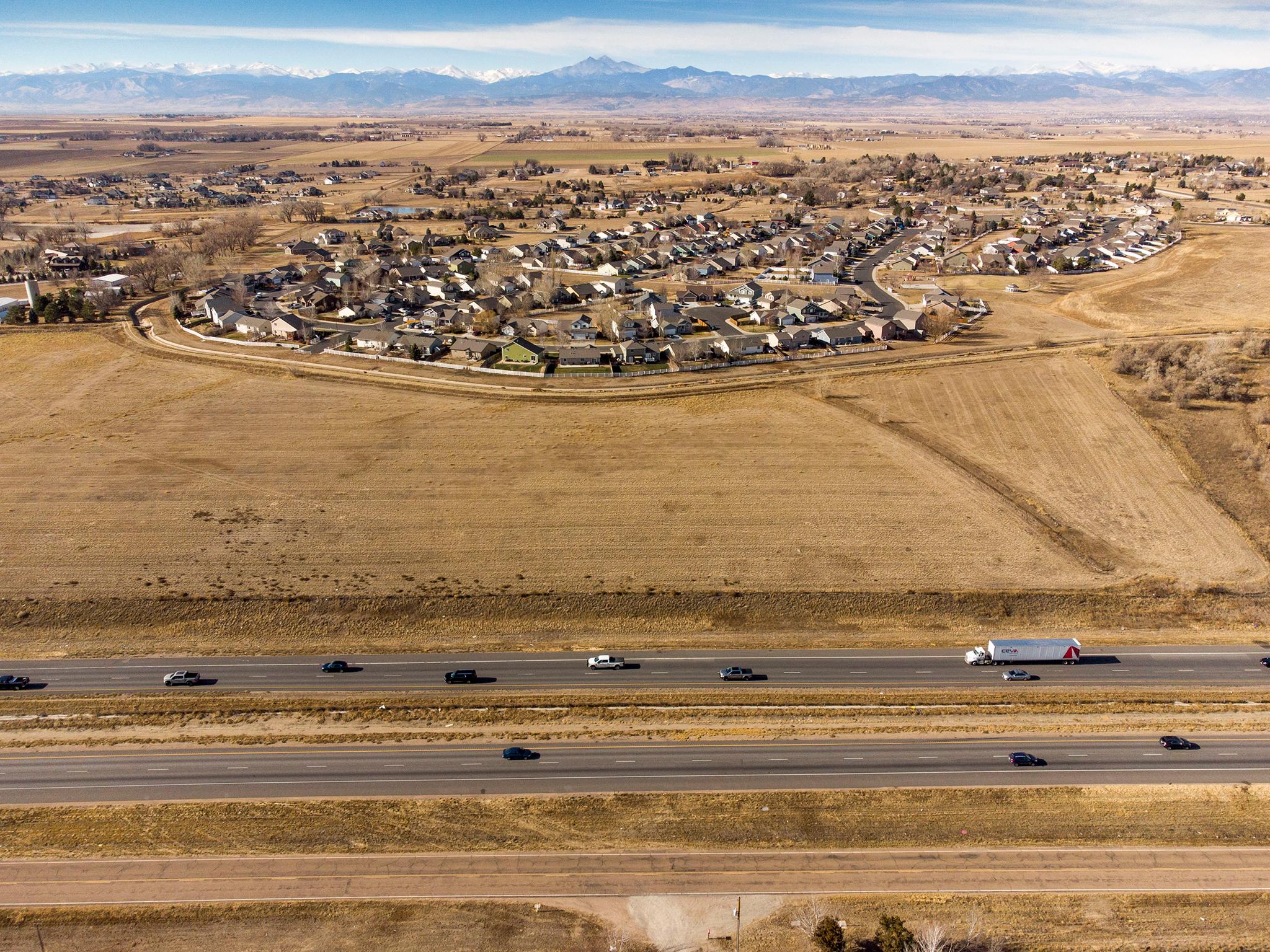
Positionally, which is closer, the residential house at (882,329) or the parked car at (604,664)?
the parked car at (604,664)

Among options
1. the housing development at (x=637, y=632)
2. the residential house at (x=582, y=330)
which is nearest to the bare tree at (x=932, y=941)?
the housing development at (x=637, y=632)

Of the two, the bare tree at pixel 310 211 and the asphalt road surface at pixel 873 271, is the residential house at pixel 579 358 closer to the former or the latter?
the asphalt road surface at pixel 873 271

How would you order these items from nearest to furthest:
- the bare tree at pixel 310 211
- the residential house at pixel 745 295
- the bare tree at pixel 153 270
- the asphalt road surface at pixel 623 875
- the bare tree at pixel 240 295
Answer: the asphalt road surface at pixel 623 875
the bare tree at pixel 240 295
the residential house at pixel 745 295
the bare tree at pixel 153 270
the bare tree at pixel 310 211

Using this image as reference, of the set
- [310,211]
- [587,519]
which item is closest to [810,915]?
[587,519]

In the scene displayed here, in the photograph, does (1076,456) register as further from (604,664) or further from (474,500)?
(474,500)

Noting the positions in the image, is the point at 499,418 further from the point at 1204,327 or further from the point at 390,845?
the point at 1204,327

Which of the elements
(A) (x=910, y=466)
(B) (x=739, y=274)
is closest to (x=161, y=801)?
(A) (x=910, y=466)

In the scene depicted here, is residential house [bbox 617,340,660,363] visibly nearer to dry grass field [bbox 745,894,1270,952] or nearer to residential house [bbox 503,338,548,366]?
residential house [bbox 503,338,548,366]
